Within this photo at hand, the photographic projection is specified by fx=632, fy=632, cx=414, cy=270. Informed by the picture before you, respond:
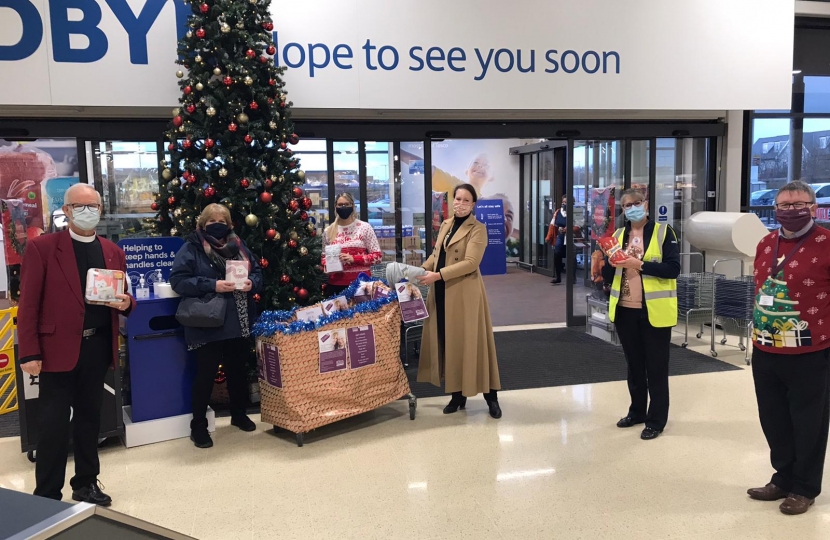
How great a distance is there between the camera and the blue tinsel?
13.5 feet

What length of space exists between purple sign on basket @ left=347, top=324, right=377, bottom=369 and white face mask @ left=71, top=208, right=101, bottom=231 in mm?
1736

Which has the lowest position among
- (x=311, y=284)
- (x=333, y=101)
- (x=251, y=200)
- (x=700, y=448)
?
(x=700, y=448)

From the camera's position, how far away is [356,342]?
4344mm

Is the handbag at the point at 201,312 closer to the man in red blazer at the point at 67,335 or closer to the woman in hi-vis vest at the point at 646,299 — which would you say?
the man in red blazer at the point at 67,335

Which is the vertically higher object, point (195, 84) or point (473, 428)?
point (195, 84)

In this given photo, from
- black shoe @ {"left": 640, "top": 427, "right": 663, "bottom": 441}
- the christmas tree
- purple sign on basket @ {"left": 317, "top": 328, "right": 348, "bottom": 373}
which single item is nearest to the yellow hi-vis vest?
black shoe @ {"left": 640, "top": 427, "right": 663, "bottom": 441}

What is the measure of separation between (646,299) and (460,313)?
1.26m

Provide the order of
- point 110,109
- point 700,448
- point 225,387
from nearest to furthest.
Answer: point 700,448 < point 225,387 < point 110,109

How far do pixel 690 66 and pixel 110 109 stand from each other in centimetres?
591

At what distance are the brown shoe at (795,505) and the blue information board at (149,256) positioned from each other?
4088 mm

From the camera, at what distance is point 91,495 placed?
135 inches

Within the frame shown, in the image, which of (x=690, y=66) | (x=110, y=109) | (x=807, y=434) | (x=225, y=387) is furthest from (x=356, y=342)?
(x=690, y=66)

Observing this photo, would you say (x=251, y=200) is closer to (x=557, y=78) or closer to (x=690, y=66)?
(x=557, y=78)

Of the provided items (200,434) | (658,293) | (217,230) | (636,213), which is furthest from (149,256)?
(658,293)
